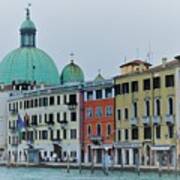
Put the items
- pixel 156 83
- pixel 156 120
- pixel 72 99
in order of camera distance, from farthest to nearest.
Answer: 1. pixel 72 99
2. pixel 156 83
3. pixel 156 120

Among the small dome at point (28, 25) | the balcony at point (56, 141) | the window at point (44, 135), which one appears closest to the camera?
the balcony at point (56, 141)

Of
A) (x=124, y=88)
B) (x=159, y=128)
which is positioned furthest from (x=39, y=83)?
(x=159, y=128)

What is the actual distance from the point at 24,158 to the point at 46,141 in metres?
6.42

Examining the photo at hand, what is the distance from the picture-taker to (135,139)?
223ft

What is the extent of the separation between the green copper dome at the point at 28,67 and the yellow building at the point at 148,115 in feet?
89.6

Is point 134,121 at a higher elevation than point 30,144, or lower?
higher

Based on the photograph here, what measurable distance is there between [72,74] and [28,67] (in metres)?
5.56

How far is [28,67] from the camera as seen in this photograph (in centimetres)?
9731

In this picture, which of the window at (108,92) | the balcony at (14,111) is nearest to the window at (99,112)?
the window at (108,92)

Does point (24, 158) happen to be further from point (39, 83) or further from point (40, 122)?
point (39, 83)

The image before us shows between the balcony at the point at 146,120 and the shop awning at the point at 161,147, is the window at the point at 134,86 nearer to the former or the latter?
the balcony at the point at 146,120

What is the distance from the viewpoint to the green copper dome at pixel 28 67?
319ft

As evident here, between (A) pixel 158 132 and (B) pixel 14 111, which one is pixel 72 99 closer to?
(B) pixel 14 111

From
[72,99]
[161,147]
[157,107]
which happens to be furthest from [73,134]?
[161,147]
